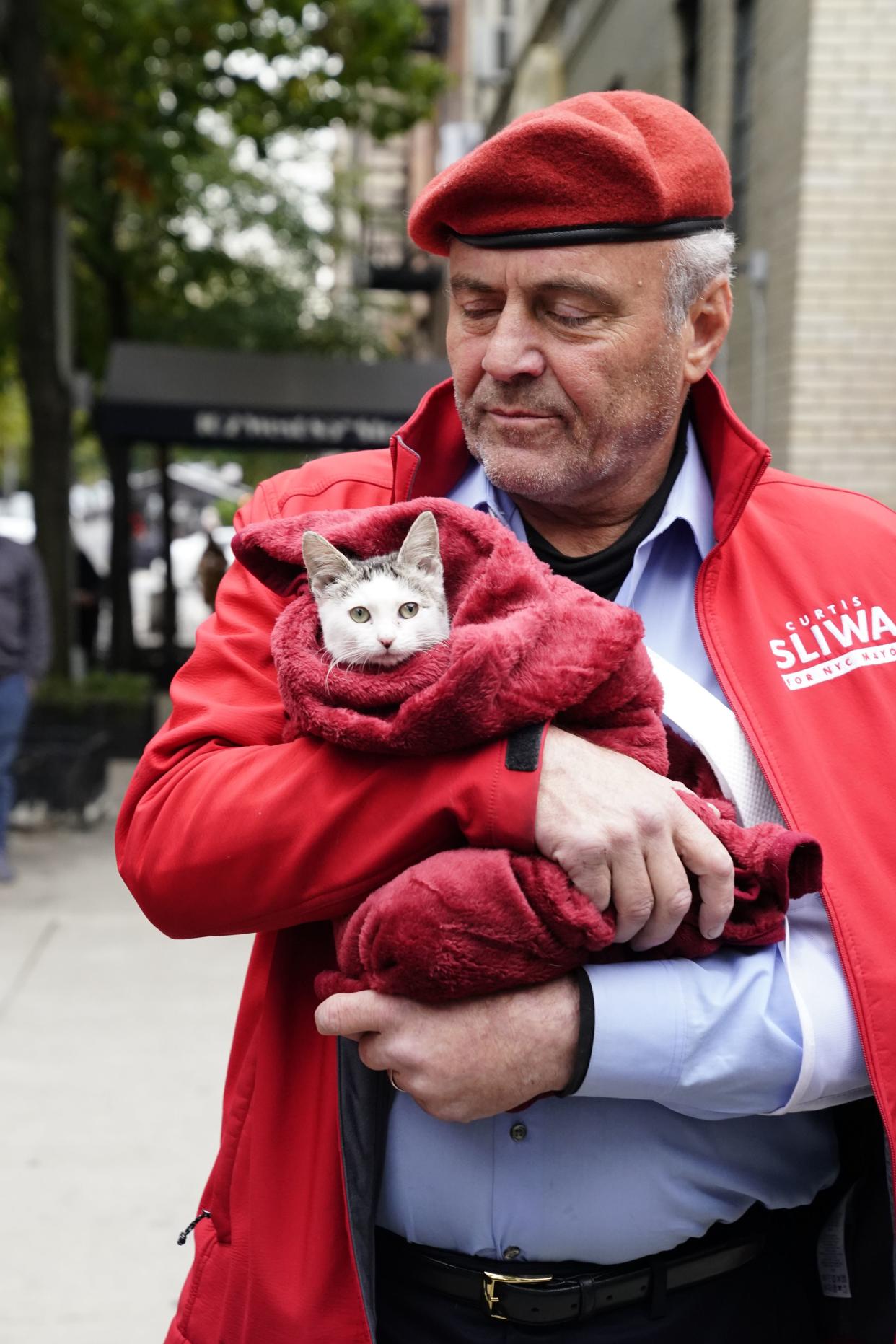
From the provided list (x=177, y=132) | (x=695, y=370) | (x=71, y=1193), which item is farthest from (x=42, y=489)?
(x=695, y=370)

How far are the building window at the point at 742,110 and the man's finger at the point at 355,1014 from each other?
885 centimetres

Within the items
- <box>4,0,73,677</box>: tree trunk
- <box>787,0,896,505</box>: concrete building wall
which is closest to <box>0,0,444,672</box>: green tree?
<box>4,0,73,677</box>: tree trunk

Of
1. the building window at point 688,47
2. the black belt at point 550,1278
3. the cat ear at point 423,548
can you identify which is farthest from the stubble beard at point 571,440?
the building window at point 688,47

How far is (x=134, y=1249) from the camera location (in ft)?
14.4

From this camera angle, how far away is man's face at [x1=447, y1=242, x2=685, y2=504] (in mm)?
1804

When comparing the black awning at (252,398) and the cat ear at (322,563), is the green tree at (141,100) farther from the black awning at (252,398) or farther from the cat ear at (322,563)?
the cat ear at (322,563)

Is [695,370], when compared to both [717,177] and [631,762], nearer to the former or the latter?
[717,177]

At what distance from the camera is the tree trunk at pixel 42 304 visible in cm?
1117

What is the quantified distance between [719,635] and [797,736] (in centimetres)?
18

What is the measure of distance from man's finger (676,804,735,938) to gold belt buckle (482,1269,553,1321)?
554 millimetres

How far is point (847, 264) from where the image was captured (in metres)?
7.96

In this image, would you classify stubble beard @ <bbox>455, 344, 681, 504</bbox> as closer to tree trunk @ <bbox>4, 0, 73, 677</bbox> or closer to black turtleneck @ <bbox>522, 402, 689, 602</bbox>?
black turtleneck @ <bbox>522, 402, 689, 602</bbox>

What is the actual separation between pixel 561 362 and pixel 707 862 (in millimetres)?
696

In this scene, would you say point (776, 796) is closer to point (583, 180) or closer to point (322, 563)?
point (322, 563)
